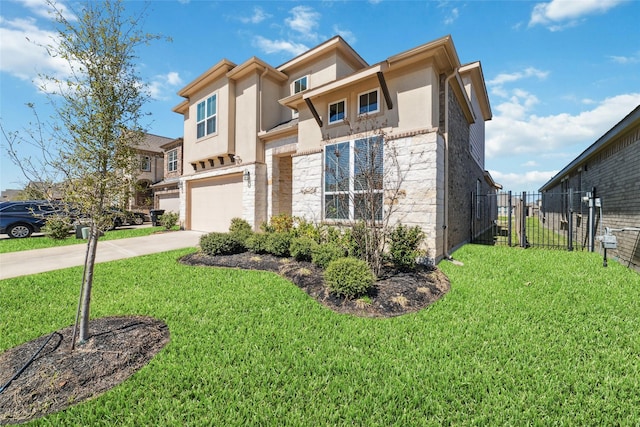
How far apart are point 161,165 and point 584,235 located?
29374mm

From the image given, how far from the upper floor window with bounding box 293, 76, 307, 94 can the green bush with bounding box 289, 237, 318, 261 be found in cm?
719

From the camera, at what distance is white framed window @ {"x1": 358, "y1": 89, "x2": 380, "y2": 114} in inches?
294

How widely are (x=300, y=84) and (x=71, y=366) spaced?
11196 mm

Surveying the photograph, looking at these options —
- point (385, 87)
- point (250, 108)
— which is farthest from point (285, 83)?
point (385, 87)

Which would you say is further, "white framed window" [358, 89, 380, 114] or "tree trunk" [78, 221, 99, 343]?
"white framed window" [358, 89, 380, 114]

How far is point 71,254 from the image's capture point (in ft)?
28.0

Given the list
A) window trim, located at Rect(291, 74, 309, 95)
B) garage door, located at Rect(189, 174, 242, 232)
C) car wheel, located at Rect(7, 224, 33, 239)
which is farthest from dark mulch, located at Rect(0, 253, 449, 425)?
car wheel, located at Rect(7, 224, 33, 239)

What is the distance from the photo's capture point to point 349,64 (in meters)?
10.8

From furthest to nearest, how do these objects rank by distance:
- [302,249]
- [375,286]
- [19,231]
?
[19,231], [302,249], [375,286]

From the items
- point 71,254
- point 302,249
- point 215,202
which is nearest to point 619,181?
point 302,249

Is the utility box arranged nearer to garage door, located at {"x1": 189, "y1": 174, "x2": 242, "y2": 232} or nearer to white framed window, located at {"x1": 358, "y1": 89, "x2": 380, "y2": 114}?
white framed window, located at {"x1": 358, "y1": 89, "x2": 380, "y2": 114}

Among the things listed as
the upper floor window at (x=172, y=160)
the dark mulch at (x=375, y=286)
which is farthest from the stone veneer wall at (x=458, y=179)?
the upper floor window at (x=172, y=160)

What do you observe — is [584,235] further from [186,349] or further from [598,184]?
[186,349]

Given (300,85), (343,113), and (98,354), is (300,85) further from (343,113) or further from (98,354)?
(98,354)
